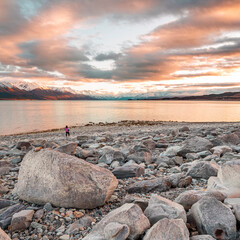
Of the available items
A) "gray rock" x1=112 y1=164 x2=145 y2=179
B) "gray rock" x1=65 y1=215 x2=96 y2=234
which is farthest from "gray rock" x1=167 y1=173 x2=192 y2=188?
"gray rock" x1=65 y1=215 x2=96 y2=234

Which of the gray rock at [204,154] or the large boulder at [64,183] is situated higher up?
the large boulder at [64,183]

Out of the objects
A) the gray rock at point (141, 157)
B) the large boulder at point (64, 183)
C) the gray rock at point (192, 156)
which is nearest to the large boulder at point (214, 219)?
the large boulder at point (64, 183)

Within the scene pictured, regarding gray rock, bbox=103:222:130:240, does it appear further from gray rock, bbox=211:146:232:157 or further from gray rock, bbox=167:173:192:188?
gray rock, bbox=211:146:232:157

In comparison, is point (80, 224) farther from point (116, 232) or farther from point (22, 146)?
point (22, 146)

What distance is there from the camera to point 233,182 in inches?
181

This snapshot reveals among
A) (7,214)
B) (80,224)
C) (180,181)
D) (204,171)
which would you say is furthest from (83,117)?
(80,224)

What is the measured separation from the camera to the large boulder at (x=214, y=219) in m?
3.25

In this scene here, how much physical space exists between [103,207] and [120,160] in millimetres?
3615

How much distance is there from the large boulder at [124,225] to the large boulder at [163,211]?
9.1 inches

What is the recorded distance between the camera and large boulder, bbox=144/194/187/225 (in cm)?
345

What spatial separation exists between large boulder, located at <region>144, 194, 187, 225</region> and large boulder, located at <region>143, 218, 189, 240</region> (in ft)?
1.37

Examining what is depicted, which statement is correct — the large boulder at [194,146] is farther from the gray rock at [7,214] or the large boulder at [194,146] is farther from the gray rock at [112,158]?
the gray rock at [7,214]

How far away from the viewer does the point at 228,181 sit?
4.67 metres

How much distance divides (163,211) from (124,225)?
79 centimetres
